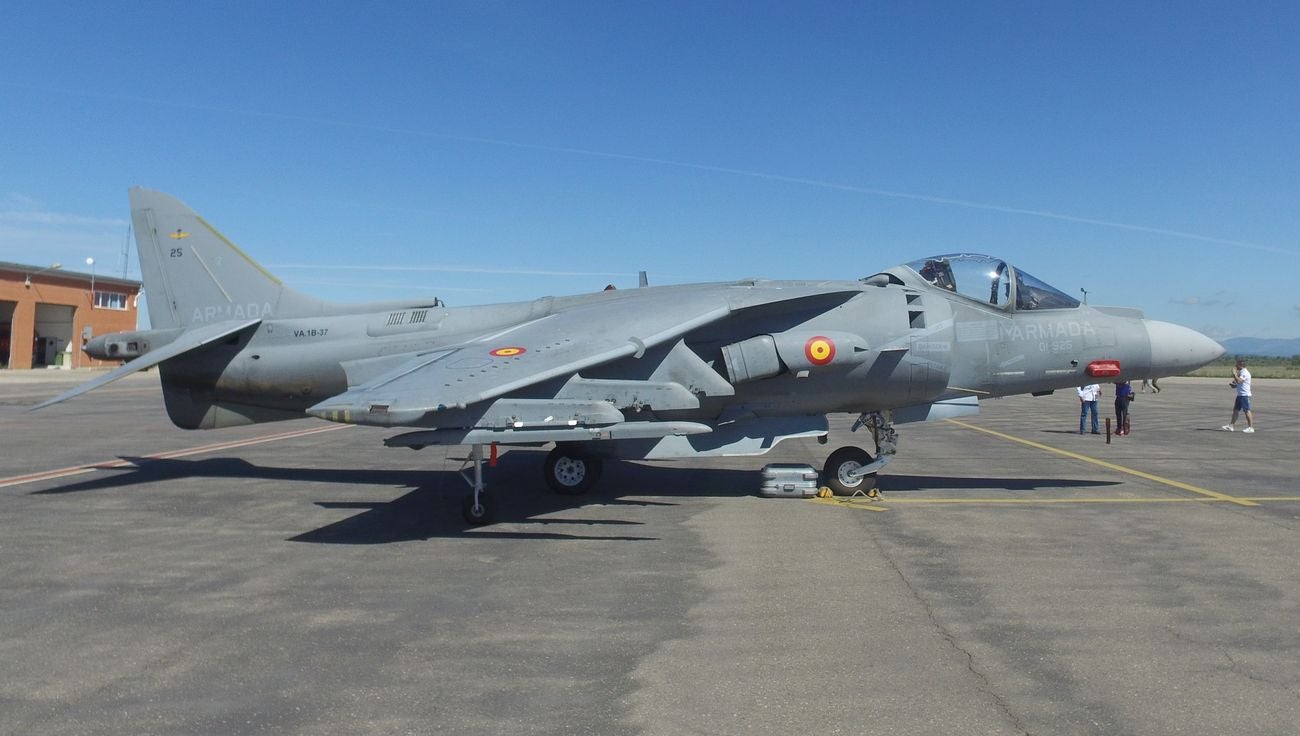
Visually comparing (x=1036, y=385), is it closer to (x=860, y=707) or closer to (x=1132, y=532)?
(x=1132, y=532)

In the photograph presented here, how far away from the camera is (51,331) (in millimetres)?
69875

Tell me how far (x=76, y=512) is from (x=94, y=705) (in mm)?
7076

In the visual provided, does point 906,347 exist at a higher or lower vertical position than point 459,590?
higher

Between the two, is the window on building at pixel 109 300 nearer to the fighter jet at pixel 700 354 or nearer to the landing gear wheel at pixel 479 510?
the fighter jet at pixel 700 354

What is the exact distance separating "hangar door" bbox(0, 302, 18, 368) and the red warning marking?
70.5 metres

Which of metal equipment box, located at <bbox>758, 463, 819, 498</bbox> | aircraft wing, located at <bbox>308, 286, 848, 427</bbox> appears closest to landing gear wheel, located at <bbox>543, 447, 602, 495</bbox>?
aircraft wing, located at <bbox>308, 286, 848, 427</bbox>

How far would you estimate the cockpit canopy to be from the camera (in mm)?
11164

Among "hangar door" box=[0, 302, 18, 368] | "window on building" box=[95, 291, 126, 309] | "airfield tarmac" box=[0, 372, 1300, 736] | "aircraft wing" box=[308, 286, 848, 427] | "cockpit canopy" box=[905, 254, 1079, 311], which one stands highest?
"window on building" box=[95, 291, 126, 309]

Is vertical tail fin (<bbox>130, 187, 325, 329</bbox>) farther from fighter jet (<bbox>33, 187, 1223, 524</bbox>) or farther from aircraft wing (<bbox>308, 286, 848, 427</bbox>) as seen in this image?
aircraft wing (<bbox>308, 286, 848, 427</bbox>)

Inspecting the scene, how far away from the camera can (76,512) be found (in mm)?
10141

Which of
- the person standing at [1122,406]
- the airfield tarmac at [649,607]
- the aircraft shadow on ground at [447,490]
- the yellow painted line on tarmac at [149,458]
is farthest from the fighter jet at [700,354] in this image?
the person standing at [1122,406]

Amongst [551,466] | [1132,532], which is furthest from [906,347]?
[551,466]

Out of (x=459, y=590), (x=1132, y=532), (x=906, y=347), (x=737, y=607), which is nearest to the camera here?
(x=737, y=607)

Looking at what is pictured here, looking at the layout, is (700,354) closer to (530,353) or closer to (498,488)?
(530,353)
